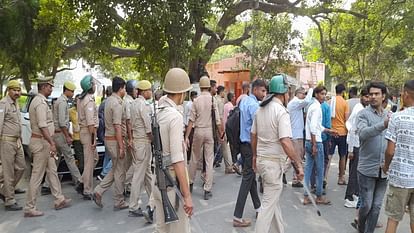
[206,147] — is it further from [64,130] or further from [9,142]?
[9,142]

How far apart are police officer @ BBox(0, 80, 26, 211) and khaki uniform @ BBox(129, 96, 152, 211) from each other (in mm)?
1837

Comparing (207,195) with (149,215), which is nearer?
(149,215)

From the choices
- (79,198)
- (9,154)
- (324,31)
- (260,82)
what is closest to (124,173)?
(79,198)

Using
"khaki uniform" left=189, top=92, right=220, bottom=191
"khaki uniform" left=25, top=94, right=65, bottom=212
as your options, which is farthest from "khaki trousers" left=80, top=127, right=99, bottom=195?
"khaki uniform" left=189, top=92, right=220, bottom=191

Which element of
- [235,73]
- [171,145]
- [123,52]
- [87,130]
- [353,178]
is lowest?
[353,178]

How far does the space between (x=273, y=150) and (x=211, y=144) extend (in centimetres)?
238

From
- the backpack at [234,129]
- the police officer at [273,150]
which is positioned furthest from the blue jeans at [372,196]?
the backpack at [234,129]

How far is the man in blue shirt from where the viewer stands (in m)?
4.90

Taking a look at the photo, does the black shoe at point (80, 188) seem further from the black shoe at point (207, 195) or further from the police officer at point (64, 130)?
the black shoe at point (207, 195)

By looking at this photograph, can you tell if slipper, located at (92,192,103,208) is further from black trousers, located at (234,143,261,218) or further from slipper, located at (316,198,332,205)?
slipper, located at (316,198,332,205)

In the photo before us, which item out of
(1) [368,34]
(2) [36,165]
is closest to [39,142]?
(2) [36,165]

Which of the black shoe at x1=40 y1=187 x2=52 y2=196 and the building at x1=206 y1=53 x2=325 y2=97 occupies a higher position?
the building at x1=206 y1=53 x2=325 y2=97

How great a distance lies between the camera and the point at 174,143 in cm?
310

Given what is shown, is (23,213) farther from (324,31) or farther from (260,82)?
(324,31)
